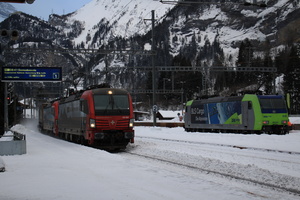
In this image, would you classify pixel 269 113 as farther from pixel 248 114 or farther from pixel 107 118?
pixel 107 118

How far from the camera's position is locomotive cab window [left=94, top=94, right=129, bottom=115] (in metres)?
20.2

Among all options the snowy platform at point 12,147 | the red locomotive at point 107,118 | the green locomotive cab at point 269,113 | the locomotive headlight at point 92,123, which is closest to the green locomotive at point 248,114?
the green locomotive cab at point 269,113

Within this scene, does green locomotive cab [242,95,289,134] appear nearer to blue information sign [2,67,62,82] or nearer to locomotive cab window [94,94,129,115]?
locomotive cab window [94,94,129,115]

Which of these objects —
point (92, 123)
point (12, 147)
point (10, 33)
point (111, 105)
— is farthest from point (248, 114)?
point (10, 33)

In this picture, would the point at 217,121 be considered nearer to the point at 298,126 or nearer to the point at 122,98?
the point at 298,126

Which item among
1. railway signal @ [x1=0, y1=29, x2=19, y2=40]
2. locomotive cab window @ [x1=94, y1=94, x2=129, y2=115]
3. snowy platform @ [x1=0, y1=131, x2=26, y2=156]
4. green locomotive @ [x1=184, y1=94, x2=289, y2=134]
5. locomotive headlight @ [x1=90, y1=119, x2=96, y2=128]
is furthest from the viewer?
green locomotive @ [x1=184, y1=94, x2=289, y2=134]

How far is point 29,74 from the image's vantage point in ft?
84.2

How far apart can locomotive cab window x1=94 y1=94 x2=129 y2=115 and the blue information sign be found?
7167 millimetres

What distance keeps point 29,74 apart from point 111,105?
314 inches

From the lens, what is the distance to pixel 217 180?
1071 centimetres

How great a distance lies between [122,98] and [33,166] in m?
8.56

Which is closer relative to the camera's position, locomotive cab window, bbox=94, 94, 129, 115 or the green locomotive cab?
locomotive cab window, bbox=94, 94, 129, 115

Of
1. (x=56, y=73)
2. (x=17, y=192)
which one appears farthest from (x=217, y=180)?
(x=56, y=73)

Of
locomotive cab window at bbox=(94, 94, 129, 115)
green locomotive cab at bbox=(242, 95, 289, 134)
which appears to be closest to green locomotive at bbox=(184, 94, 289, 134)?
green locomotive cab at bbox=(242, 95, 289, 134)
